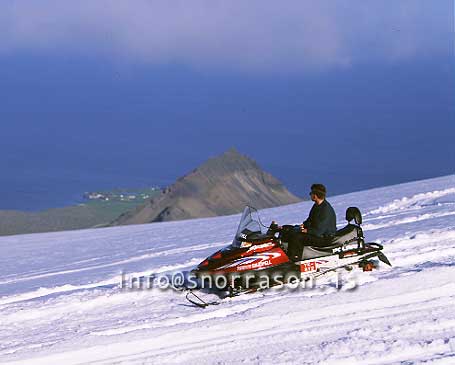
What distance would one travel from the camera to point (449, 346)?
5.53 m

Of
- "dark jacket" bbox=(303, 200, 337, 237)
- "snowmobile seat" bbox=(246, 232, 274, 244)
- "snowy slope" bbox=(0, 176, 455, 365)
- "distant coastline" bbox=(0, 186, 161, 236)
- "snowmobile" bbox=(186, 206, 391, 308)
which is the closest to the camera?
"snowy slope" bbox=(0, 176, 455, 365)

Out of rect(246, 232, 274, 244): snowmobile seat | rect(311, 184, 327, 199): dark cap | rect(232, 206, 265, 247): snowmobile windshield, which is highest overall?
rect(311, 184, 327, 199): dark cap

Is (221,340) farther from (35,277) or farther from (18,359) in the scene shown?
(35,277)

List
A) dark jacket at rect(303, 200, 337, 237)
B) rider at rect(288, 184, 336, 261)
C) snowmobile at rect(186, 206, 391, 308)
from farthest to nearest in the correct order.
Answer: dark jacket at rect(303, 200, 337, 237)
rider at rect(288, 184, 336, 261)
snowmobile at rect(186, 206, 391, 308)

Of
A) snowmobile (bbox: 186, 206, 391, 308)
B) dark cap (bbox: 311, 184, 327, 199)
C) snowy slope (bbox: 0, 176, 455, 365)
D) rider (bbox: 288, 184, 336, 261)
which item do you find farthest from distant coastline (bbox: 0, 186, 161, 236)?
dark cap (bbox: 311, 184, 327, 199)

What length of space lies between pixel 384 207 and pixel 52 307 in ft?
36.8

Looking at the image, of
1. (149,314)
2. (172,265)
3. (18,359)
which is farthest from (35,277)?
(18,359)

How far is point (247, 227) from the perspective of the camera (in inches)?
323

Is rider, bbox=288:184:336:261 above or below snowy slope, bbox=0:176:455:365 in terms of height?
above

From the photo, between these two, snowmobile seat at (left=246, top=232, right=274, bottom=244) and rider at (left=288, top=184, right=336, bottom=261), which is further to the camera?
rider at (left=288, top=184, right=336, bottom=261)

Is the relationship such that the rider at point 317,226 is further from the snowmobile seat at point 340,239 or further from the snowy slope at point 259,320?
the snowy slope at point 259,320

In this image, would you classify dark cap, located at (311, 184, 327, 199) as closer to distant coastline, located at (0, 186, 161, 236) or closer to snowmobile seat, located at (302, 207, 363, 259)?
snowmobile seat, located at (302, 207, 363, 259)

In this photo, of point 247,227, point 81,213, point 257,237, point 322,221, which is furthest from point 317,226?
point 81,213

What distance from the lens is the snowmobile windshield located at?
8148 mm
